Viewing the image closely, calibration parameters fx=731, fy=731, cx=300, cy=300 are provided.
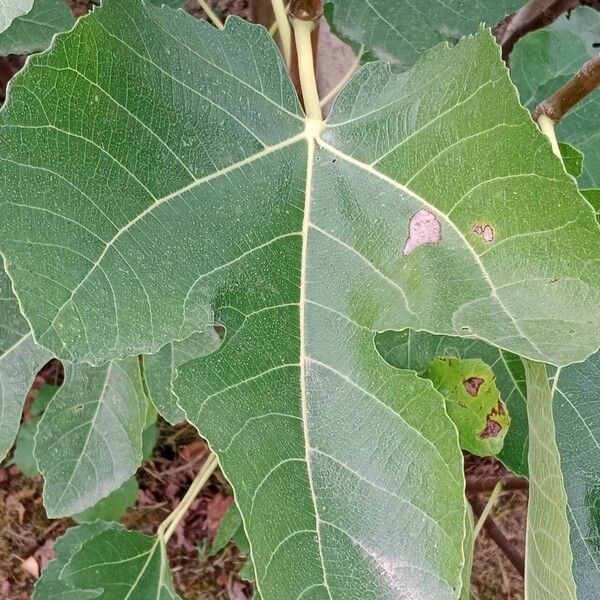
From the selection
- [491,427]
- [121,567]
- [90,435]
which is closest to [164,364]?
[90,435]

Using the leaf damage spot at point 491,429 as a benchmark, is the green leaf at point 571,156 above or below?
above

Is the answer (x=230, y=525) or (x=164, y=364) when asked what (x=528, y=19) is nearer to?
(x=164, y=364)

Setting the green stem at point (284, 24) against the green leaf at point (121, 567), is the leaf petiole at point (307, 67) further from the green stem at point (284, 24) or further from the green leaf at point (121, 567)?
the green leaf at point (121, 567)

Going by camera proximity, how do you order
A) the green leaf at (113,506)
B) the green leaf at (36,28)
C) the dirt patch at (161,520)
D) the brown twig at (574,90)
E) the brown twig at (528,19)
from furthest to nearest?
the dirt patch at (161,520)
the green leaf at (113,506)
the brown twig at (528,19)
the green leaf at (36,28)
the brown twig at (574,90)

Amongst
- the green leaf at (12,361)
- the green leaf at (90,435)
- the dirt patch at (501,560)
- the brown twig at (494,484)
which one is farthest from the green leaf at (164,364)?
the dirt patch at (501,560)

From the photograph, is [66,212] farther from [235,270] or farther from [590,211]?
[590,211]
